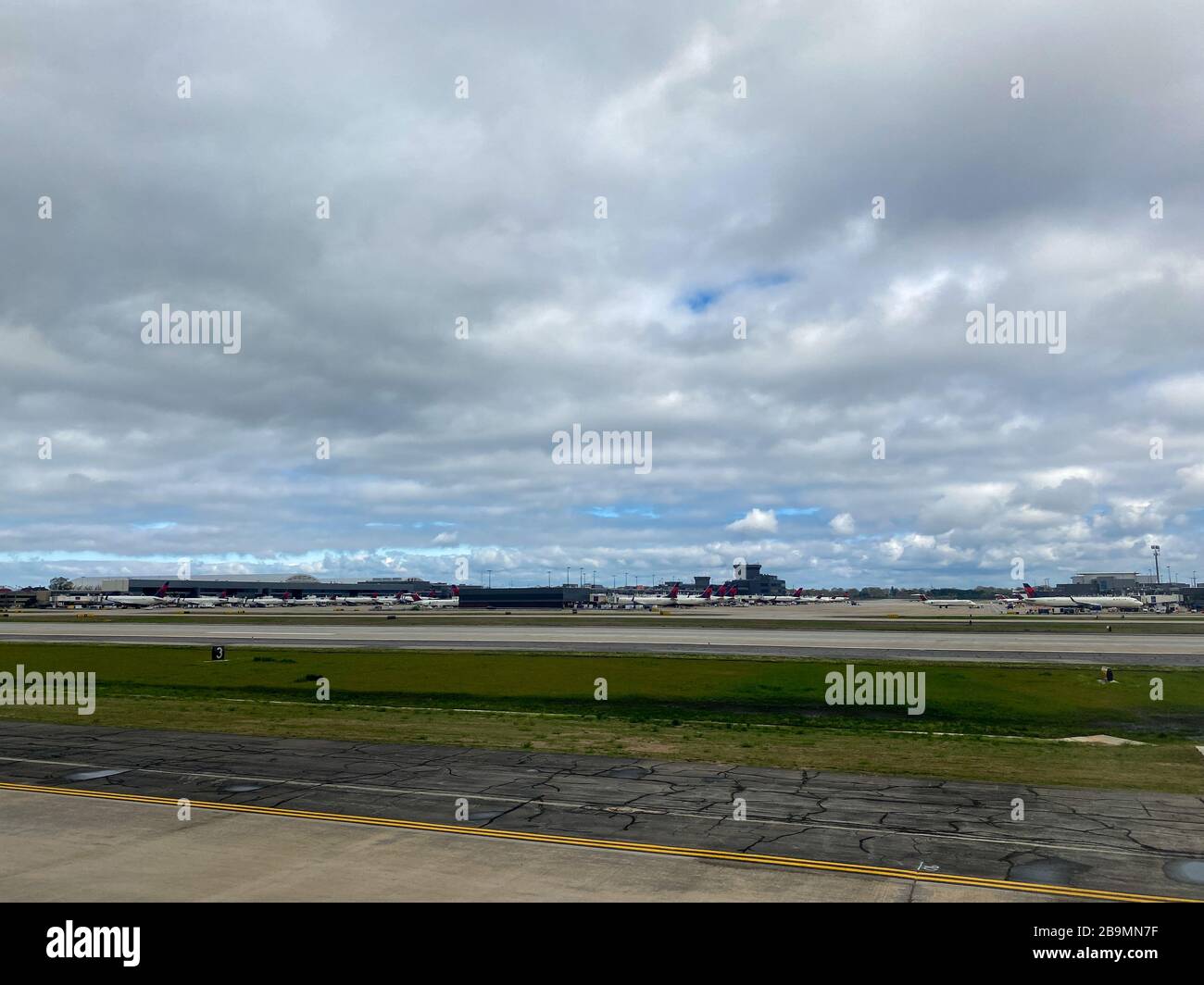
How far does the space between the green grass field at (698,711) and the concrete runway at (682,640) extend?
8042 millimetres

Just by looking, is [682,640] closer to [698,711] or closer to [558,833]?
[698,711]

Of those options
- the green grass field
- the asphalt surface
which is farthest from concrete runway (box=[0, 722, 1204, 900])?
the green grass field

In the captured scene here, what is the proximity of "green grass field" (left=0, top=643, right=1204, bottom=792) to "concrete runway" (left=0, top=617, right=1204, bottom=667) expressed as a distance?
26.4 feet

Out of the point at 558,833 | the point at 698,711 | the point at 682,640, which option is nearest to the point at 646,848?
the point at 558,833

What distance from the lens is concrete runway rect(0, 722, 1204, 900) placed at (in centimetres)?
1542

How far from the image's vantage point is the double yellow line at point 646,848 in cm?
1520

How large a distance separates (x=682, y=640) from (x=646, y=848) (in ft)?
205

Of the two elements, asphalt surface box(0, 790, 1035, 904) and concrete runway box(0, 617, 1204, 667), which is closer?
asphalt surface box(0, 790, 1035, 904)

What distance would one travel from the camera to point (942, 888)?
50.2 feet

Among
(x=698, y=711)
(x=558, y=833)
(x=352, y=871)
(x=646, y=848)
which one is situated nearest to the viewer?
(x=352, y=871)

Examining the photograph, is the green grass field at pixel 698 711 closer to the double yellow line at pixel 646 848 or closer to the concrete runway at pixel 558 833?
the concrete runway at pixel 558 833

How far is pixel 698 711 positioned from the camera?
3956cm

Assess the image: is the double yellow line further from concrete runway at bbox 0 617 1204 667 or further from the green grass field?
concrete runway at bbox 0 617 1204 667

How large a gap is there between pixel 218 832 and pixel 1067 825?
65.0ft
